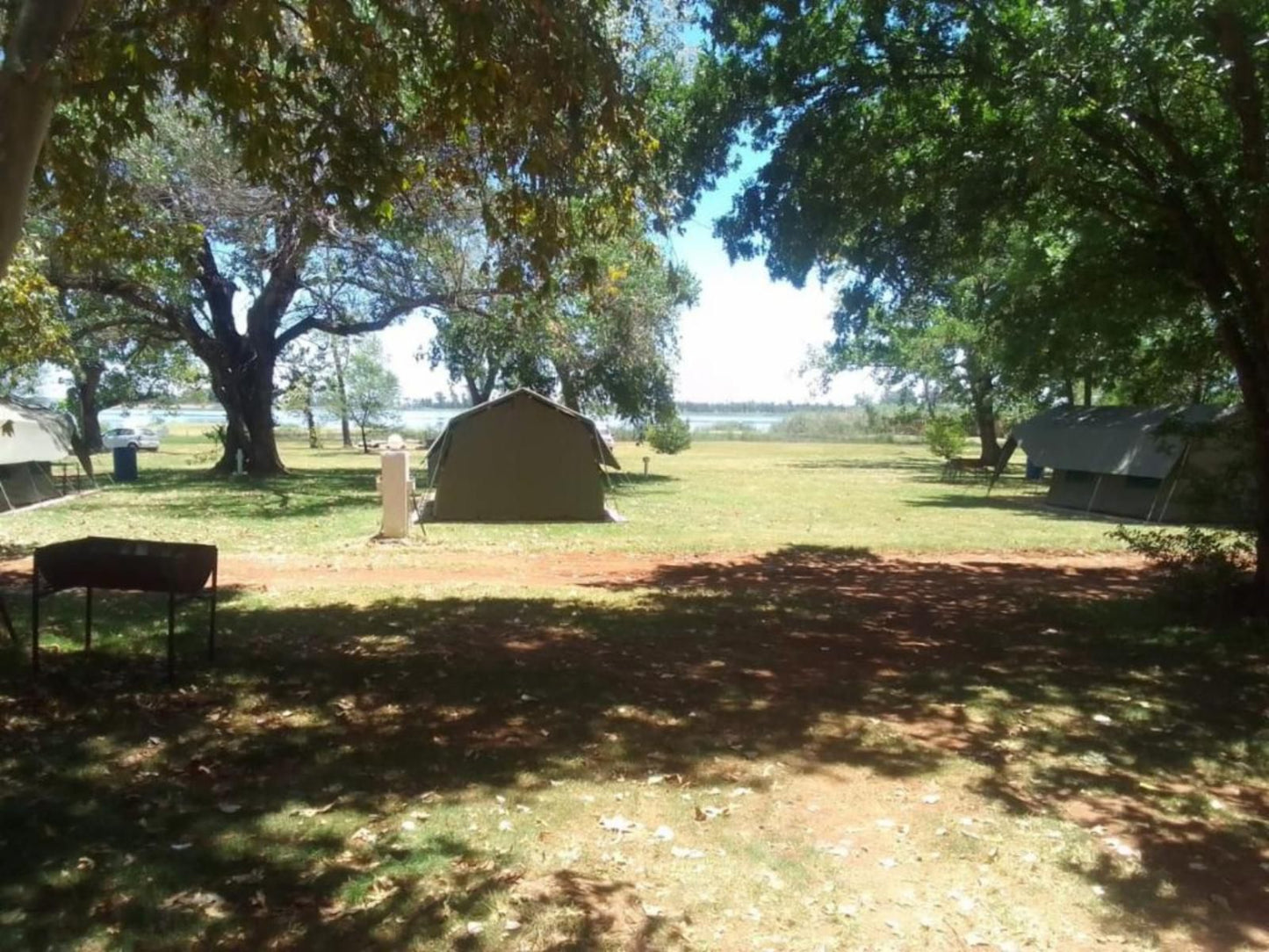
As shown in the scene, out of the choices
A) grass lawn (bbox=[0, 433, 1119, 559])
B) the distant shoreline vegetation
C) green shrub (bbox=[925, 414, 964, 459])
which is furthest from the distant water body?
grass lawn (bbox=[0, 433, 1119, 559])

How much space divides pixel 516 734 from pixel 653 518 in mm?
13917

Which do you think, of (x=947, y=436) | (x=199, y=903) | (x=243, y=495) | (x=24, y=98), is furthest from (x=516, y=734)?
(x=947, y=436)

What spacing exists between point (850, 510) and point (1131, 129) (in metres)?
13.9

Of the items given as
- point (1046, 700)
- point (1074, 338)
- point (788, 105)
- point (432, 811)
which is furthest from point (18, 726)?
point (1074, 338)

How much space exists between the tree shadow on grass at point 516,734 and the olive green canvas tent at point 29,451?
13083 mm

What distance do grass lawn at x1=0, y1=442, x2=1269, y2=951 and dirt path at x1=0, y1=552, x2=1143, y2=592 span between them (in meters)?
0.99

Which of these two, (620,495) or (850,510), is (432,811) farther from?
(620,495)

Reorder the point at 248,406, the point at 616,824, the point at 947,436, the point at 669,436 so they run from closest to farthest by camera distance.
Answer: the point at 616,824
the point at 248,406
the point at 947,436
the point at 669,436

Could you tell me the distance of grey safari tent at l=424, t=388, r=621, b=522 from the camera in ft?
60.7

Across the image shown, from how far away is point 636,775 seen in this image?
5.01 meters

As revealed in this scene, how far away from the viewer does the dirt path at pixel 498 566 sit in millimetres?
11266

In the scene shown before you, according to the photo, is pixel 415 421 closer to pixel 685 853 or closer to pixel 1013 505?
pixel 1013 505

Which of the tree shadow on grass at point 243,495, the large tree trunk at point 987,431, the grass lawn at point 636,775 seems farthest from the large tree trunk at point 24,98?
the large tree trunk at point 987,431

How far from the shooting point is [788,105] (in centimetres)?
1005
